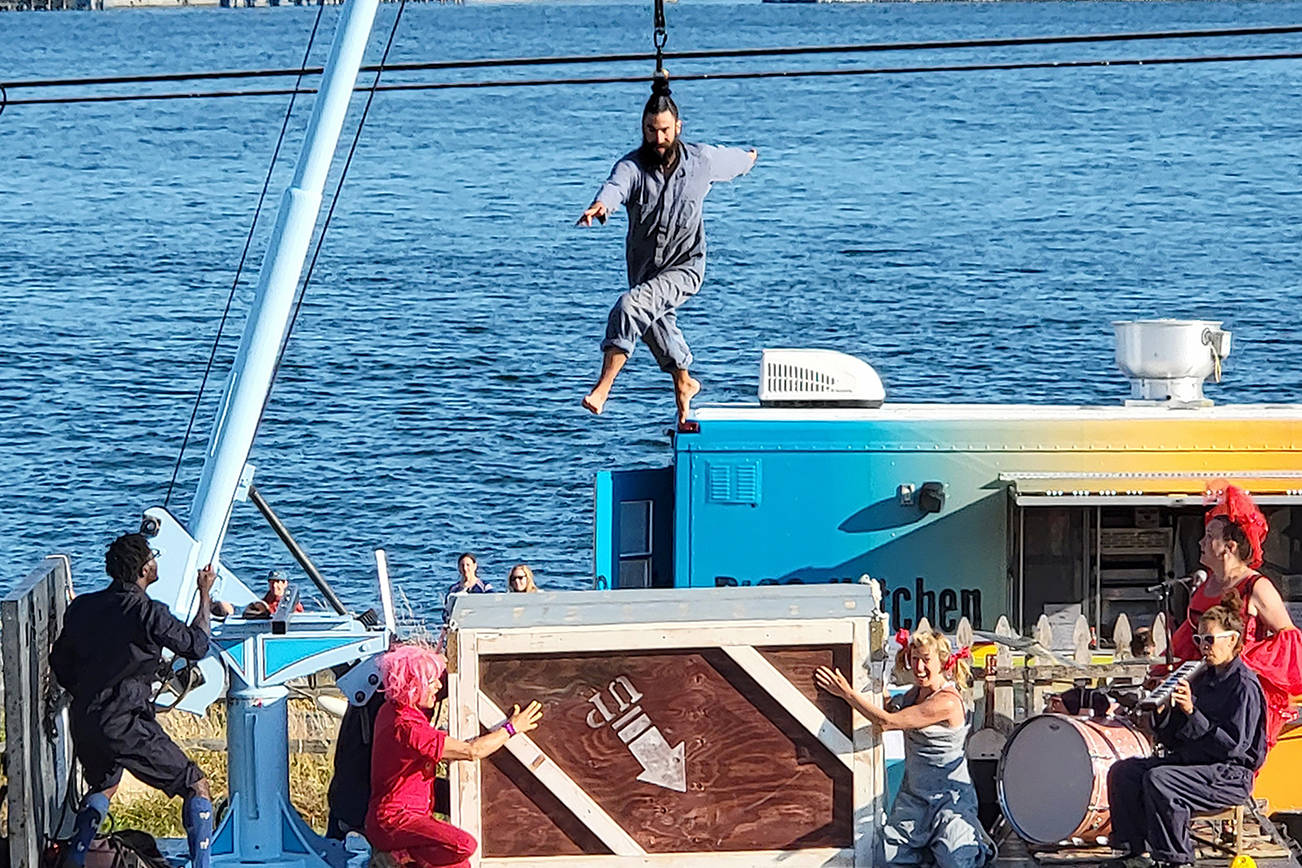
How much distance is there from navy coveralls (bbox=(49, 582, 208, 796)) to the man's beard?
342 centimetres

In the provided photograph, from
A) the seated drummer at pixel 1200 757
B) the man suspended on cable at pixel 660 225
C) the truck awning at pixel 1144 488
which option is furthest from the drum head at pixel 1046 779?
the truck awning at pixel 1144 488

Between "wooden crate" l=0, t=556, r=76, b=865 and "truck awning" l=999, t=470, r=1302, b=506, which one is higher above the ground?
"truck awning" l=999, t=470, r=1302, b=506

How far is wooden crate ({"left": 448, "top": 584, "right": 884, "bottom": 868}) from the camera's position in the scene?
30.9ft

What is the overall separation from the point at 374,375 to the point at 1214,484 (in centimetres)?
2729

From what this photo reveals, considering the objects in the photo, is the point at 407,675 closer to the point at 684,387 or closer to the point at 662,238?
the point at 662,238

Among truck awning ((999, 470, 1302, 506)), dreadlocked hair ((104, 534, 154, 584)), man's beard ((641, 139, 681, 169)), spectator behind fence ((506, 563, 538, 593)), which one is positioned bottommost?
spectator behind fence ((506, 563, 538, 593))

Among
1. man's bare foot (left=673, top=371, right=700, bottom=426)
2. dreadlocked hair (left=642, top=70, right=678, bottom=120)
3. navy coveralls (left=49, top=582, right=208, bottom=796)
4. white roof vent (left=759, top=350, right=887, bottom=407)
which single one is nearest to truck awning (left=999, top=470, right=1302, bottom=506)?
white roof vent (left=759, top=350, right=887, bottom=407)

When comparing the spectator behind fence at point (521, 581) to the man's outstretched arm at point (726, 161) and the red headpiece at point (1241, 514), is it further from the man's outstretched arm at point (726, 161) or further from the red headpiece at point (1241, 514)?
the red headpiece at point (1241, 514)

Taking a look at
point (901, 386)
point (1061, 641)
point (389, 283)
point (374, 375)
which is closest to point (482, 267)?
point (389, 283)

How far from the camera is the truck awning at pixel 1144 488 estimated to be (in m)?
13.7

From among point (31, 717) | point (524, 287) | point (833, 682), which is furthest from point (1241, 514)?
point (524, 287)

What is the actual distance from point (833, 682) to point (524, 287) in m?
38.6

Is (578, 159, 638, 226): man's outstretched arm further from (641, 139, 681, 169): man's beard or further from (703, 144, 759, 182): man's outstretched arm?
(703, 144, 759, 182): man's outstretched arm

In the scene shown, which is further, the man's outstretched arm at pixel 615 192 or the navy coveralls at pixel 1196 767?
the man's outstretched arm at pixel 615 192
